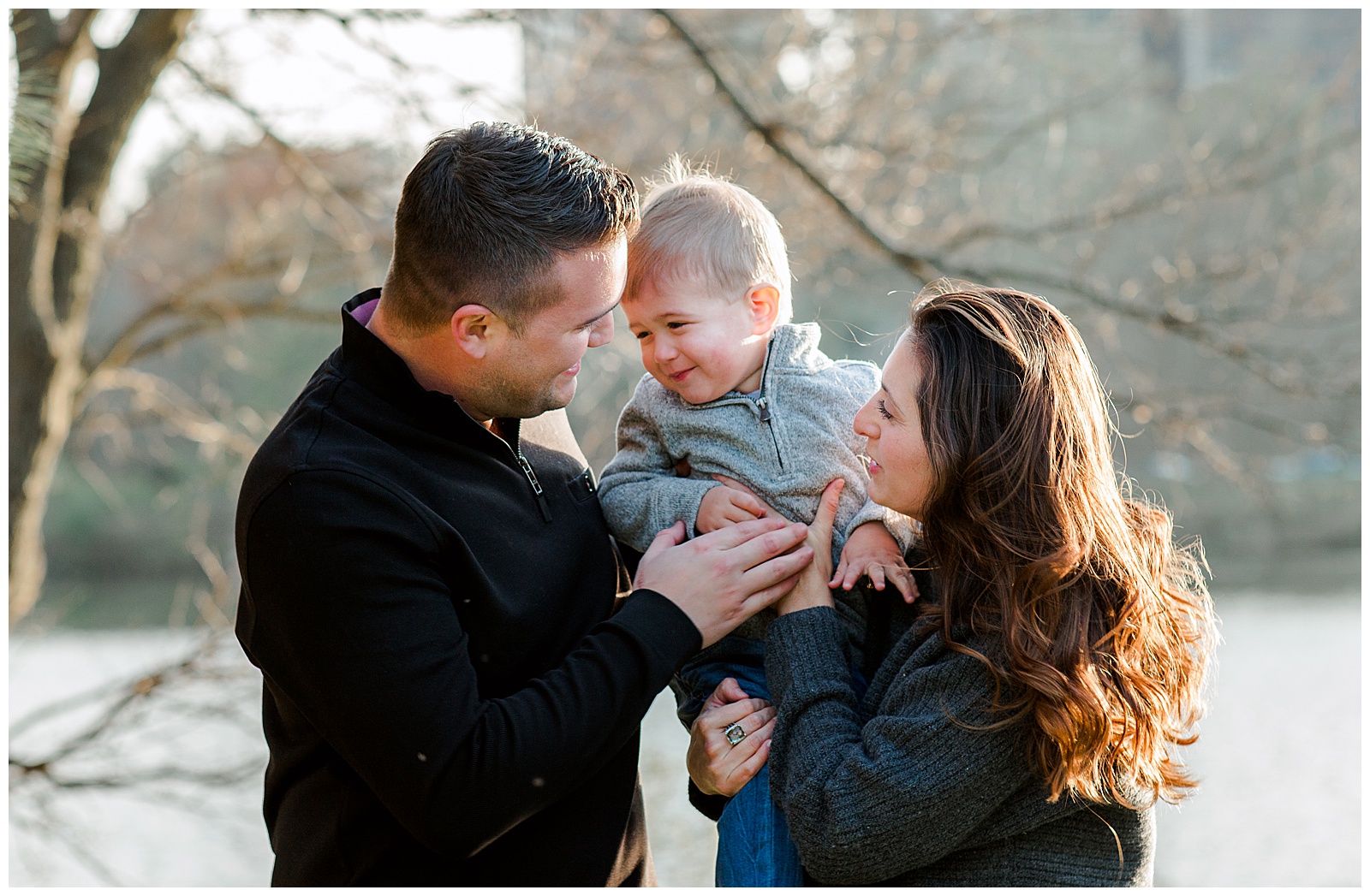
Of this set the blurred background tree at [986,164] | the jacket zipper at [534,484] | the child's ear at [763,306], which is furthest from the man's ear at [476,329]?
the blurred background tree at [986,164]

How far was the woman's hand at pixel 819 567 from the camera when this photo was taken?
182cm

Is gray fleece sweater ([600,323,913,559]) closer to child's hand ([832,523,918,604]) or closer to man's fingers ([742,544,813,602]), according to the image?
child's hand ([832,523,918,604])

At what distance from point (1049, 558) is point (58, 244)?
3805mm

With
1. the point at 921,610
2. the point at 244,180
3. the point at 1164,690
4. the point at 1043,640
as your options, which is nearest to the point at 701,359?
the point at 921,610

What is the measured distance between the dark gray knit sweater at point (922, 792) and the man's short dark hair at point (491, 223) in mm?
702

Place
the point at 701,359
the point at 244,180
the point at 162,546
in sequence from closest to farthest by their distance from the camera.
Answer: the point at 701,359
the point at 244,180
the point at 162,546

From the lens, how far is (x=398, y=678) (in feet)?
4.77

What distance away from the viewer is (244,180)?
760cm

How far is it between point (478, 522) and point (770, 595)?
0.47 meters

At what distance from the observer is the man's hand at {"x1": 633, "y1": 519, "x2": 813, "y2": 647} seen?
170 cm

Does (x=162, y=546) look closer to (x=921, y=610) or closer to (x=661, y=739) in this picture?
(x=661, y=739)

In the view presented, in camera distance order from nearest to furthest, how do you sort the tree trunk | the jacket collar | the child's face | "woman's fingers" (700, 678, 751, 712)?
the jacket collar
"woman's fingers" (700, 678, 751, 712)
the child's face
the tree trunk

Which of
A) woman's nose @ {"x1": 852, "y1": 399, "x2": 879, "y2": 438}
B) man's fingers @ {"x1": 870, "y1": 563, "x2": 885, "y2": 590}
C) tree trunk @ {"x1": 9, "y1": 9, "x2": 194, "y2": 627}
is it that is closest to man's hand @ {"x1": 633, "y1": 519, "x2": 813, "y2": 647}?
man's fingers @ {"x1": 870, "y1": 563, "x2": 885, "y2": 590}

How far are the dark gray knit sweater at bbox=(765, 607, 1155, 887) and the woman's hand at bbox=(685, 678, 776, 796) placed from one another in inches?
4.0
